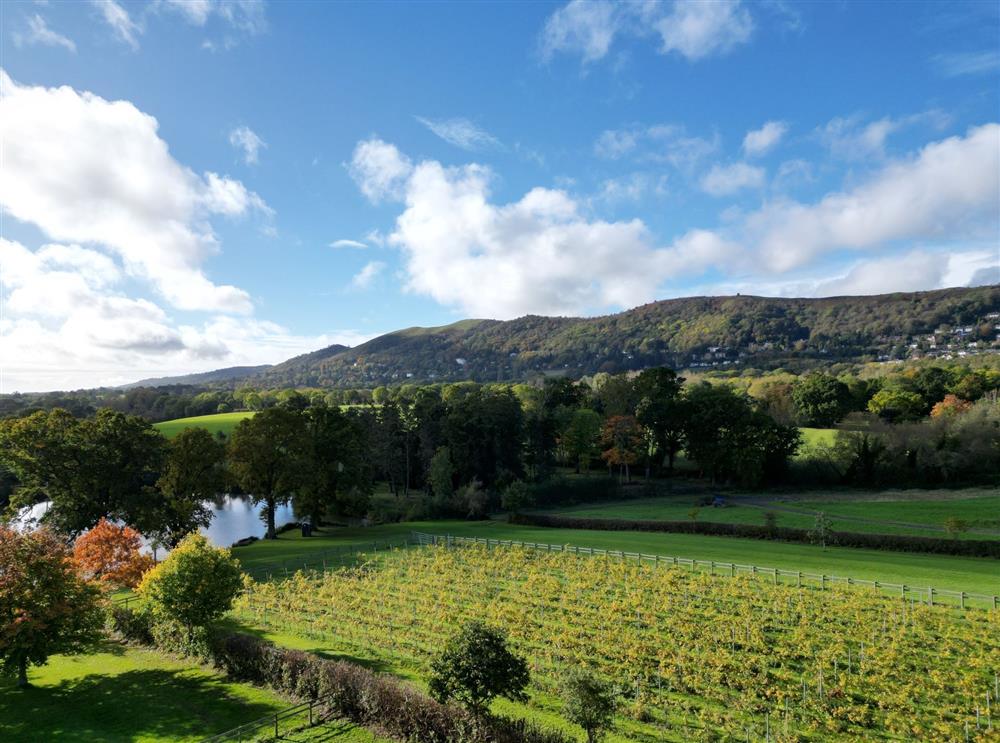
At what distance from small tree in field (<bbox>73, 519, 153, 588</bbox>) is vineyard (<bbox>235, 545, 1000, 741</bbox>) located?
607cm

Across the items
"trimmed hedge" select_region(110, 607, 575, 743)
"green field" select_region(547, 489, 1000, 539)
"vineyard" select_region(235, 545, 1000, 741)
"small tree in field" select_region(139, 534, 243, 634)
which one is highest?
"small tree in field" select_region(139, 534, 243, 634)

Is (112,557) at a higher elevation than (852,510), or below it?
higher

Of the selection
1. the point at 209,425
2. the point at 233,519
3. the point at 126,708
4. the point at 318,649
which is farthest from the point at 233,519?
the point at 126,708

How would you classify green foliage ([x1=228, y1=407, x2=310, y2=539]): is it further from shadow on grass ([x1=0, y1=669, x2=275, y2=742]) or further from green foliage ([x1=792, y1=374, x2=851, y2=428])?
green foliage ([x1=792, y1=374, x2=851, y2=428])

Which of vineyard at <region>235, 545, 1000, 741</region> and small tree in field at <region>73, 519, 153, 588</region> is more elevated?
small tree in field at <region>73, 519, 153, 588</region>

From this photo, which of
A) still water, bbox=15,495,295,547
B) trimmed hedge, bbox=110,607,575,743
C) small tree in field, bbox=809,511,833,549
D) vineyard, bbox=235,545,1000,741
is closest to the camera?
trimmed hedge, bbox=110,607,575,743

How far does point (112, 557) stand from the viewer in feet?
94.1

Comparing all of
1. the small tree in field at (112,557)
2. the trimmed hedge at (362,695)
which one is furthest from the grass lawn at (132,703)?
the small tree in field at (112,557)

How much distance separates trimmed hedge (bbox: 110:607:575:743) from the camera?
14391 mm

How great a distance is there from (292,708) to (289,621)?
8.56m

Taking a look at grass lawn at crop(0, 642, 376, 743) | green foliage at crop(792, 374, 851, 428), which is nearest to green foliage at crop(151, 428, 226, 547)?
grass lawn at crop(0, 642, 376, 743)

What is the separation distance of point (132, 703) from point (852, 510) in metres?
53.5

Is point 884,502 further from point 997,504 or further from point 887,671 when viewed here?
point 887,671

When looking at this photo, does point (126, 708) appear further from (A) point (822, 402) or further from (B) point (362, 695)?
(A) point (822, 402)
